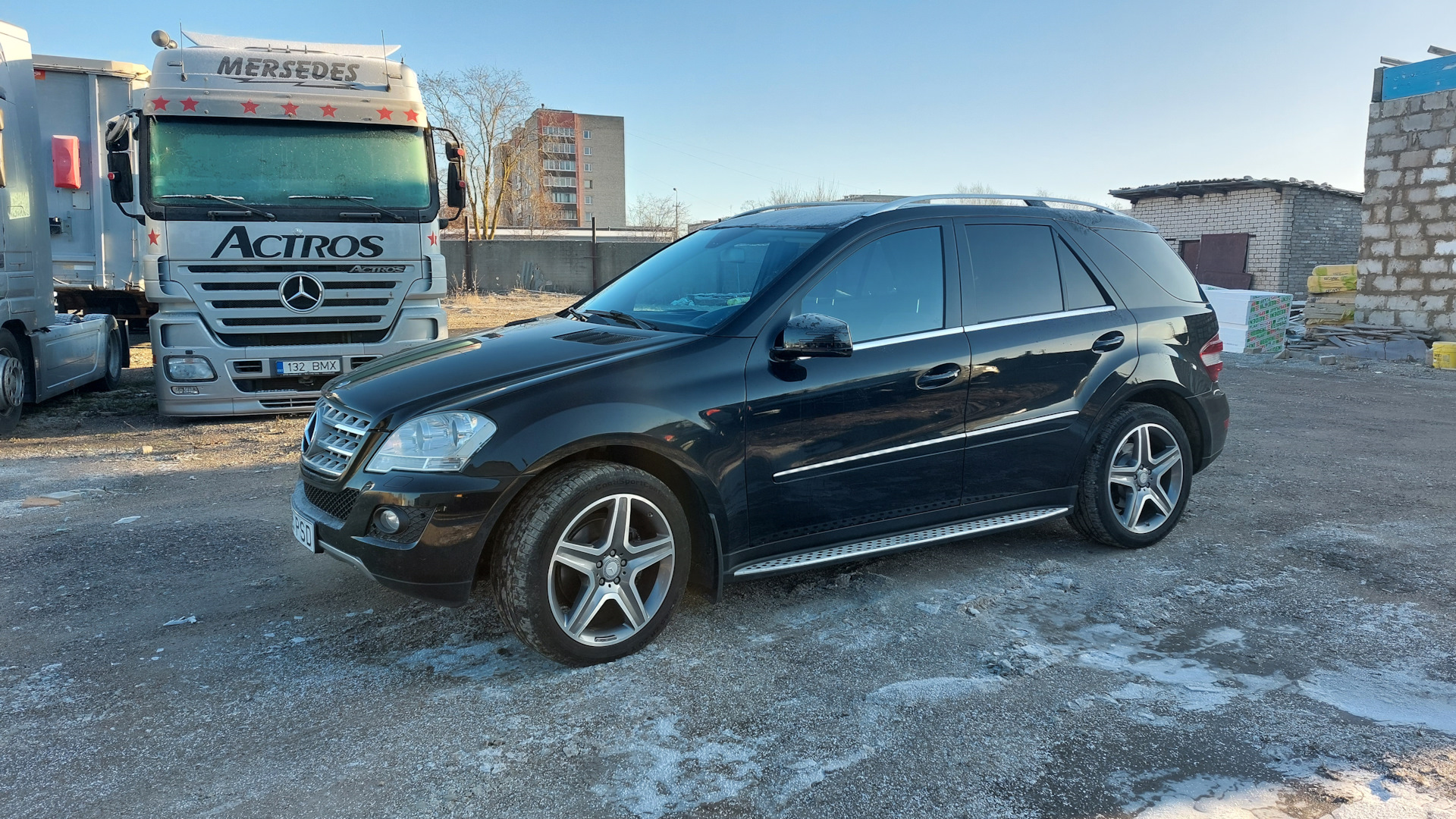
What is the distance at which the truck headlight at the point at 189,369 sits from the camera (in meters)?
7.89

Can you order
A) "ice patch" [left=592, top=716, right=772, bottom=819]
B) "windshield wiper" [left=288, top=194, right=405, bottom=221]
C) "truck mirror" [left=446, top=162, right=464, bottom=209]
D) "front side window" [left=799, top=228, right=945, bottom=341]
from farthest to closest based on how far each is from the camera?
"truck mirror" [left=446, top=162, right=464, bottom=209], "windshield wiper" [left=288, top=194, right=405, bottom=221], "front side window" [left=799, top=228, right=945, bottom=341], "ice patch" [left=592, top=716, right=772, bottom=819]

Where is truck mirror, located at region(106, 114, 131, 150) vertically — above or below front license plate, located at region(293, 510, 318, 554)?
above

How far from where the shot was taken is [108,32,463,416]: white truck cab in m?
7.82

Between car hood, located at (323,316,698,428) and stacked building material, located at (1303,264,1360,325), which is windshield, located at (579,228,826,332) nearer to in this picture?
car hood, located at (323,316,698,428)

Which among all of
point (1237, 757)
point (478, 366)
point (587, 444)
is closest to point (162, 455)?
point (478, 366)

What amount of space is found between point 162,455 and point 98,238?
538 centimetres

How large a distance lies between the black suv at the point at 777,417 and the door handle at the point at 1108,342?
16 millimetres

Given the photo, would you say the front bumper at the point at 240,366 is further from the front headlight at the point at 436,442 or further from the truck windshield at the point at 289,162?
the front headlight at the point at 436,442

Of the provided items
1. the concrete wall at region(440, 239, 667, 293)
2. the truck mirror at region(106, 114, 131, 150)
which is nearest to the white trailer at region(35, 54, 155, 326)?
the truck mirror at region(106, 114, 131, 150)

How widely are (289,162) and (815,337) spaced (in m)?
6.28

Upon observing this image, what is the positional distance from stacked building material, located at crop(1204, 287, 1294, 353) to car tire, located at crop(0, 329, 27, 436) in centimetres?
1554

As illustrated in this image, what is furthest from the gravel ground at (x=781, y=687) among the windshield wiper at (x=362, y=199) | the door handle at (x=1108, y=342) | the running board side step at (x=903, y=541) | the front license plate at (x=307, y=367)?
the windshield wiper at (x=362, y=199)

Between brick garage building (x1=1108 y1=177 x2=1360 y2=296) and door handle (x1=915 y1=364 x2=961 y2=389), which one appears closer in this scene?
door handle (x1=915 y1=364 x2=961 y2=389)

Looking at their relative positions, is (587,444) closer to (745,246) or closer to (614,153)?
(745,246)
